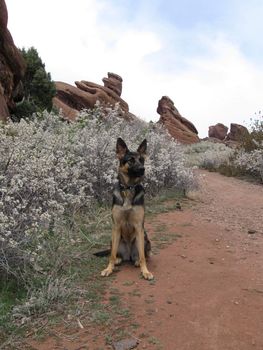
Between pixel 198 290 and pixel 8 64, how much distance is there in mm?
10736

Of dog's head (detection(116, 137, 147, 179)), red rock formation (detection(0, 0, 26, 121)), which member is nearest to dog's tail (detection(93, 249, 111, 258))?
dog's head (detection(116, 137, 147, 179))

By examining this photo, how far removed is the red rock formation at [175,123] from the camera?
36.1m

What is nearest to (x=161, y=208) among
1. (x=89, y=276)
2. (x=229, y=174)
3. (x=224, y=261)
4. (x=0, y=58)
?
(x=224, y=261)

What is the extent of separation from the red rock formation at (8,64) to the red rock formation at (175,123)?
21847mm

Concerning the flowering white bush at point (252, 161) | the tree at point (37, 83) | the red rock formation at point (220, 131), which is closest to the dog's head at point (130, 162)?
the flowering white bush at point (252, 161)

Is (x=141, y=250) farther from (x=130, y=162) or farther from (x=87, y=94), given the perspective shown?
(x=87, y=94)

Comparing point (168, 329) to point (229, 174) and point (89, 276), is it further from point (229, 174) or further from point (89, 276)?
point (229, 174)

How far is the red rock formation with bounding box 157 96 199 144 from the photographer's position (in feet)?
118

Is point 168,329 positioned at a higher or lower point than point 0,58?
lower

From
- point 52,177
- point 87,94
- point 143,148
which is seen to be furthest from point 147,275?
point 87,94

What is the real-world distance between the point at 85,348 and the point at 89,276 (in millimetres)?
1663

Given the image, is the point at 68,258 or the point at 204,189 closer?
the point at 68,258

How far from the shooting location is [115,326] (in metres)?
4.68

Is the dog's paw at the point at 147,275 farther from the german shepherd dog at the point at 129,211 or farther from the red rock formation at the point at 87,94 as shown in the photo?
the red rock formation at the point at 87,94
